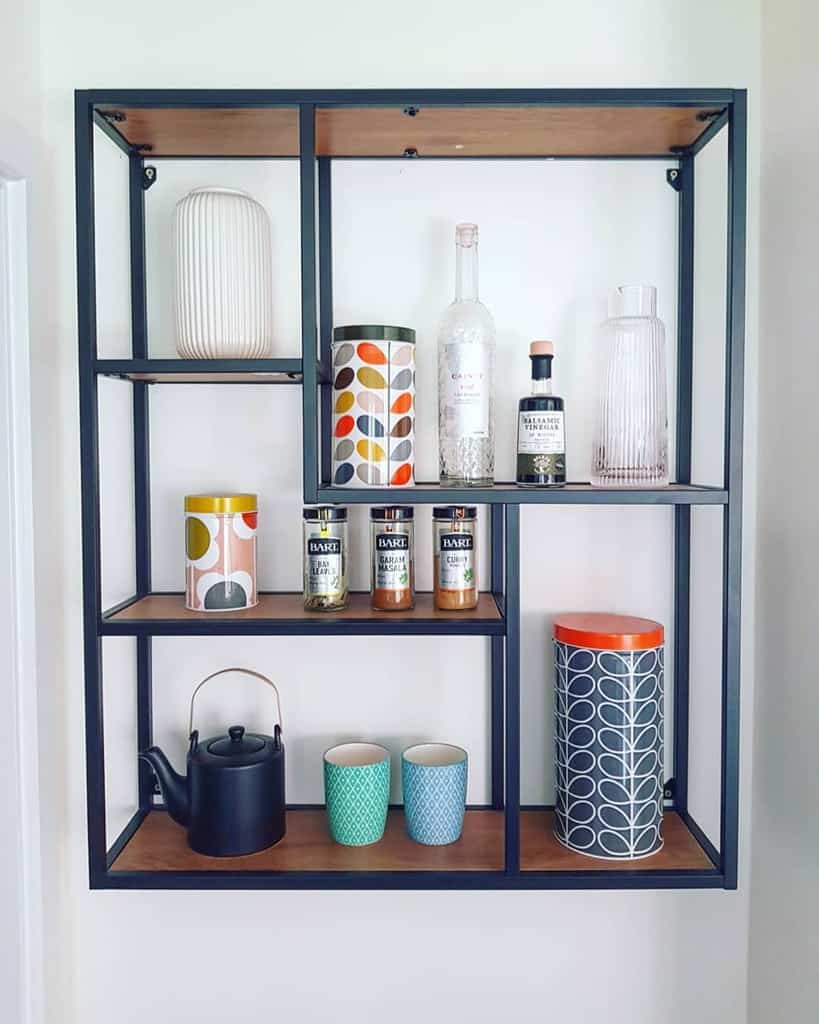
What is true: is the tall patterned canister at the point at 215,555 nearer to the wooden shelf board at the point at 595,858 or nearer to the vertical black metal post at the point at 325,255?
the vertical black metal post at the point at 325,255

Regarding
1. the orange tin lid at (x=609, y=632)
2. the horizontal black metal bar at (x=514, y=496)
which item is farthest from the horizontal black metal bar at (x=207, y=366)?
the orange tin lid at (x=609, y=632)

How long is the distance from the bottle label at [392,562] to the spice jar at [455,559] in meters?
0.04

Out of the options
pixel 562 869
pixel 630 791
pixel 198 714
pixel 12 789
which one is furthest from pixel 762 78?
pixel 12 789

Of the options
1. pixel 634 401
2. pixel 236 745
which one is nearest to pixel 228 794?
pixel 236 745

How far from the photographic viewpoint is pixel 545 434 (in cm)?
114

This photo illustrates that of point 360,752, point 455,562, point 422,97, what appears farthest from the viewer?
point 360,752

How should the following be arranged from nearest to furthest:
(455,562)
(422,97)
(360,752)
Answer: (422,97), (455,562), (360,752)

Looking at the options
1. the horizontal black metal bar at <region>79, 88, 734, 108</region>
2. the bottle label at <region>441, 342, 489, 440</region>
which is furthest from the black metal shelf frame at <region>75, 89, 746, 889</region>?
the bottle label at <region>441, 342, 489, 440</region>

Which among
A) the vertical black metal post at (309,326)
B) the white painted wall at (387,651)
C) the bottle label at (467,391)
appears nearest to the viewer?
the vertical black metal post at (309,326)

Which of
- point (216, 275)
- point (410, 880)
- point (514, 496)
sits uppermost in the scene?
point (216, 275)

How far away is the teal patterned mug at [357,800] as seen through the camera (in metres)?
1.19

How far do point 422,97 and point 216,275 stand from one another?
34 centimetres

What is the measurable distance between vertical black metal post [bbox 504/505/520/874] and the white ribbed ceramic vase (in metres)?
0.43

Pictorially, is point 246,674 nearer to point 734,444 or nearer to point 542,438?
point 542,438
